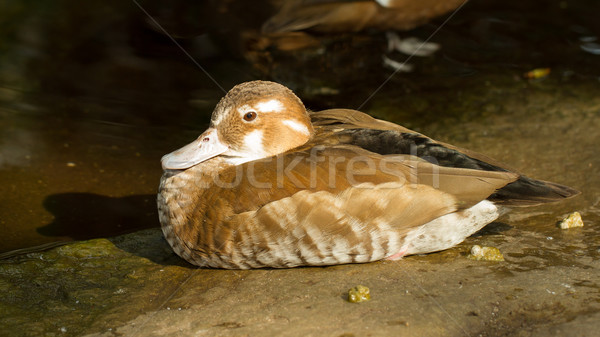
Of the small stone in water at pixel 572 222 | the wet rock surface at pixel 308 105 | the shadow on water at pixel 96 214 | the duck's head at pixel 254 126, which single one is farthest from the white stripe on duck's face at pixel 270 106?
the small stone in water at pixel 572 222

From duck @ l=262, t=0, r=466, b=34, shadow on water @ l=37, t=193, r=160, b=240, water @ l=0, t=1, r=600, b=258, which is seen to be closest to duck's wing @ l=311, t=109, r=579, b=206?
water @ l=0, t=1, r=600, b=258

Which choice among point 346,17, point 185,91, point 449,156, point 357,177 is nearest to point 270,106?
point 357,177

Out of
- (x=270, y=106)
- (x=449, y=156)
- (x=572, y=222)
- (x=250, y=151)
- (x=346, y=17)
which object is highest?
(x=346, y=17)

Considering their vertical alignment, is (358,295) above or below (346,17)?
below

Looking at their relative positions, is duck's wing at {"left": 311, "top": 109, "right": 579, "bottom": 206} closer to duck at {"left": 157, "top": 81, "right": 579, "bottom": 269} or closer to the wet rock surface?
duck at {"left": 157, "top": 81, "right": 579, "bottom": 269}

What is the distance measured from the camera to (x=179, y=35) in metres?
8.73

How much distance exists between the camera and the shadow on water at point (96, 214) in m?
5.11

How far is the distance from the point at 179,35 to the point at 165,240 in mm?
4513

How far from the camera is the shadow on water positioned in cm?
511

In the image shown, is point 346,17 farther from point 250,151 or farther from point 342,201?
point 342,201

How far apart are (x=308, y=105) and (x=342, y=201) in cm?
319

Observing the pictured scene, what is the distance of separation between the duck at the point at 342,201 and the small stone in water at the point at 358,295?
1.31 feet

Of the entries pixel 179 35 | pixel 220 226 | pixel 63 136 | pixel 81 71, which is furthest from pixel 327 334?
pixel 179 35

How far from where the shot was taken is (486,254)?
423cm
